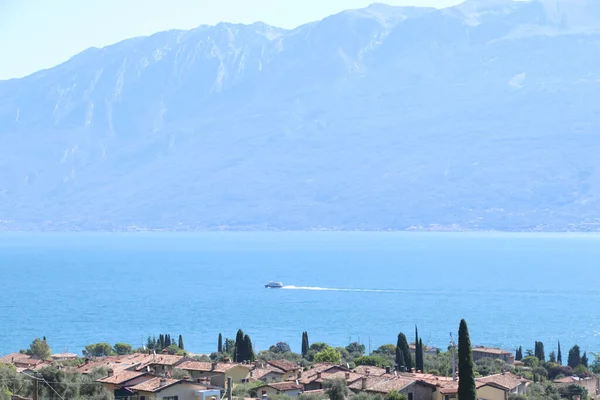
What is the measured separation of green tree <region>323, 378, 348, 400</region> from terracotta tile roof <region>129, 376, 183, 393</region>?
4965 mm

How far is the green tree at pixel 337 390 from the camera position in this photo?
37312 mm

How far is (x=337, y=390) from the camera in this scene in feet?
123

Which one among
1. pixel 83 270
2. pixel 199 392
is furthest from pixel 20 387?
pixel 83 270

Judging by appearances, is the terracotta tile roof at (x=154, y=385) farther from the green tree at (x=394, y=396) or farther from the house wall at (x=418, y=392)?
the house wall at (x=418, y=392)

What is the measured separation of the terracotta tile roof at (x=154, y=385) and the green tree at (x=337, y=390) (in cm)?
497

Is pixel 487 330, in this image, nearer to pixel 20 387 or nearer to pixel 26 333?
pixel 26 333

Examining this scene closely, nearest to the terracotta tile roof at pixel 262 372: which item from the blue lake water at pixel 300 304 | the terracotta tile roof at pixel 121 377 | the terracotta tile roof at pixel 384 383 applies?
the terracotta tile roof at pixel 384 383

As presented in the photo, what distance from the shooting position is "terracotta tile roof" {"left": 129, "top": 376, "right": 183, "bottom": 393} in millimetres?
36344

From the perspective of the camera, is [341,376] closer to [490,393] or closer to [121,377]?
[490,393]

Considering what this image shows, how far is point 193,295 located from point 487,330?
52.8 meters

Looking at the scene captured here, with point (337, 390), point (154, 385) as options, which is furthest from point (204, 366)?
point (337, 390)

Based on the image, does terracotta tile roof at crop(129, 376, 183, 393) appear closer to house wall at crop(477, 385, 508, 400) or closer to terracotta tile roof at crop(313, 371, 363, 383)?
terracotta tile roof at crop(313, 371, 363, 383)

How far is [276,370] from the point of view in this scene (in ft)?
156

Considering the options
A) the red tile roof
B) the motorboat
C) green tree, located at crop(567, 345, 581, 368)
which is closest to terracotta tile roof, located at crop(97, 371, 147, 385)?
the red tile roof
